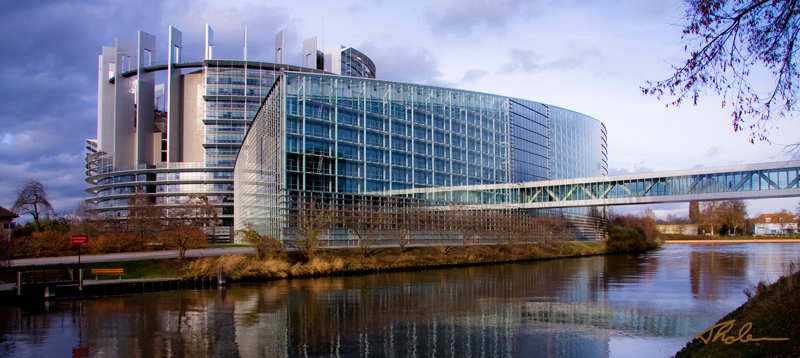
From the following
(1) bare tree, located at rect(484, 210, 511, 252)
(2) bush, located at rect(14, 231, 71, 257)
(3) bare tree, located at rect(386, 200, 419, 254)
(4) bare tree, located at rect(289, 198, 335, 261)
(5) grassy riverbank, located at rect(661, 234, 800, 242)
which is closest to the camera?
(2) bush, located at rect(14, 231, 71, 257)

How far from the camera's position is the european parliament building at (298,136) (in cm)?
5859

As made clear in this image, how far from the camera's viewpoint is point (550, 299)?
26.8 metres

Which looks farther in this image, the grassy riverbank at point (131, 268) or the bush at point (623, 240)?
the bush at point (623, 240)

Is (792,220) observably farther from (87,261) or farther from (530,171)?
(87,261)

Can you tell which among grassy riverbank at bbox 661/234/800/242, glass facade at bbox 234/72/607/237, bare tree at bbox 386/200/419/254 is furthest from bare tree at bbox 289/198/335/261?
grassy riverbank at bbox 661/234/800/242

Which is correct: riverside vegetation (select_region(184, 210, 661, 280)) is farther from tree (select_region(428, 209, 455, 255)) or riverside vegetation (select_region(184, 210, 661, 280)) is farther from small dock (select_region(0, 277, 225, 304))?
small dock (select_region(0, 277, 225, 304))

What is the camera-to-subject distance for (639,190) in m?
69.1

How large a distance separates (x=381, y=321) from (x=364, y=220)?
35556 mm

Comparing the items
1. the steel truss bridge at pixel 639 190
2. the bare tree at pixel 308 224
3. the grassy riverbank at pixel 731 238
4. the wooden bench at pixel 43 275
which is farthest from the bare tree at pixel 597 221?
the wooden bench at pixel 43 275

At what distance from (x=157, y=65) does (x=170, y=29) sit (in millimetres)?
9455

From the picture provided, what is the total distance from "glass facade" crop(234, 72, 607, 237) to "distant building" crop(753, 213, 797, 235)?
84390mm

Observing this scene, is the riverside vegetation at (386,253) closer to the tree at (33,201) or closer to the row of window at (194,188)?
the tree at (33,201)

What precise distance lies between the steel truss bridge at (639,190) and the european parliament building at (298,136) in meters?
2.05

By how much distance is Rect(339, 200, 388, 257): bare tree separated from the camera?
49.5 m
